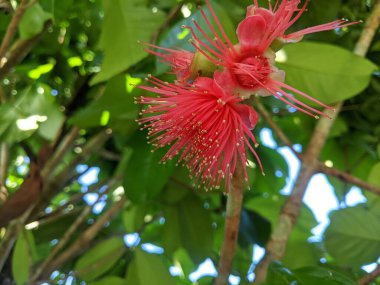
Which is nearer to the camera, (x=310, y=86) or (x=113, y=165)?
(x=310, y=86)

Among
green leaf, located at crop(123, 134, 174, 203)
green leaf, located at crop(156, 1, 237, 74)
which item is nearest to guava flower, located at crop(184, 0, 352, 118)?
green leaf, located at crop(156, 1, 237, 74)

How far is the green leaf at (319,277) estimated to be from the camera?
880mm

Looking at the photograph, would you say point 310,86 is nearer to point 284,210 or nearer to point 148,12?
point 284,210

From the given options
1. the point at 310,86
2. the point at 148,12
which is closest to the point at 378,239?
the point at 310,86

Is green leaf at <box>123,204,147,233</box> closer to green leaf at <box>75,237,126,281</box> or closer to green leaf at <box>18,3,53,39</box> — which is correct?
green leaf at <box>75,237,126,281</box>

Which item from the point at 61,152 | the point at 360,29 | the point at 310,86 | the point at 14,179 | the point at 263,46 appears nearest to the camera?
the point at 263,46

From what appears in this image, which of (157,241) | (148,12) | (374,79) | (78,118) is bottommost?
(157,241)

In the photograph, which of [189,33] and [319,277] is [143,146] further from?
[319,277]

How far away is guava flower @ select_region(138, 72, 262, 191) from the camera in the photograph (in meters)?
0.78

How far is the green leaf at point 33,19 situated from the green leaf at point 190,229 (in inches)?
22.1

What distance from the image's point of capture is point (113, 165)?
61.7 inches

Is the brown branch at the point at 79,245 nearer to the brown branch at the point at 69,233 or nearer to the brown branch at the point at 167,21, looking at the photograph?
the brown branch at the point at 69,233

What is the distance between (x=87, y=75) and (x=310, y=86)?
2.42 ft

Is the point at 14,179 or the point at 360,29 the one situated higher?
the point at 360,29
